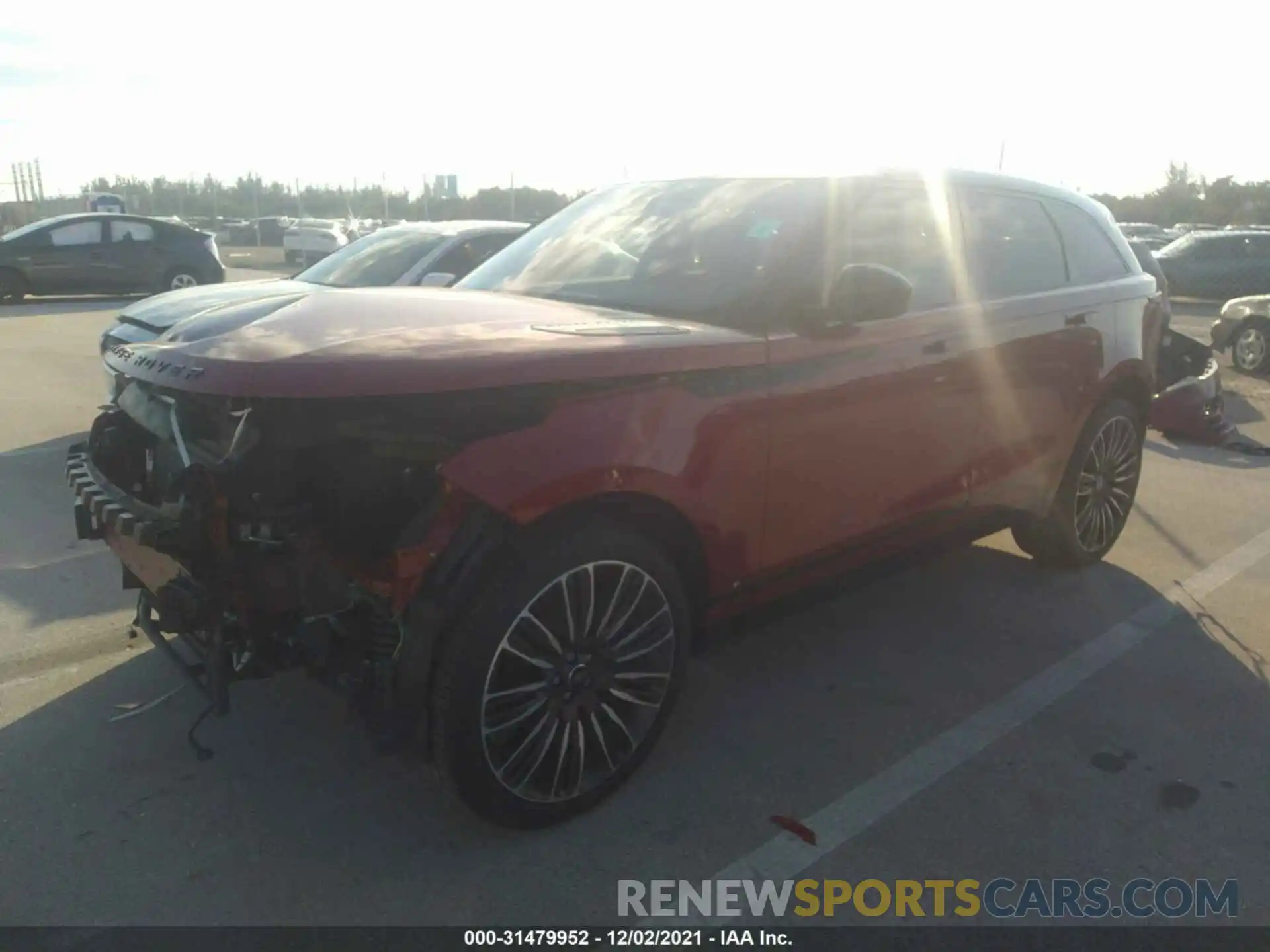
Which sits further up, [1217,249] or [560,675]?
[1217,249]

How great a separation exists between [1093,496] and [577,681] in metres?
3.24

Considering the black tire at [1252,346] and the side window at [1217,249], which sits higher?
the side window at [1217,249]

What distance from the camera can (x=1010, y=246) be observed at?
4.50m

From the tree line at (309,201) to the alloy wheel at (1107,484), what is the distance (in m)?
37.8

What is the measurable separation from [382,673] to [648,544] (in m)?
0.82

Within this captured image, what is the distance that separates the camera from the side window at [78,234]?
17188mm

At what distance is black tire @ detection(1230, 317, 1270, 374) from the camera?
1234 cm

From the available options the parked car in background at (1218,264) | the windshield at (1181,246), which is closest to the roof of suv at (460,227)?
the parked car in background at (1218,264)

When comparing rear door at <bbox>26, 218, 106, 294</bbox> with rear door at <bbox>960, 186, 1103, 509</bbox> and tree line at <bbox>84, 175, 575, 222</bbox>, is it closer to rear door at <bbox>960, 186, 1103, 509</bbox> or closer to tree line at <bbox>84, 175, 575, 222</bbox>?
rear door at <bbox>960, 186, 1103, 509</bbox>

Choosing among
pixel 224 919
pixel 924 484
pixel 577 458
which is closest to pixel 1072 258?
pixel 924 484

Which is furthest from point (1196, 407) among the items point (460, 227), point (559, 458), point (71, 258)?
point (71, 258)

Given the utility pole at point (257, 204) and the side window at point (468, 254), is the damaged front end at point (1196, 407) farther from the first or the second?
the utility pole at point (257, 204)

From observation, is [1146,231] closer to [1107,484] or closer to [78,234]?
[78,234]

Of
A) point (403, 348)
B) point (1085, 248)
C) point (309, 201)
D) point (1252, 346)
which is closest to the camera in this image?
point (403, 348)
